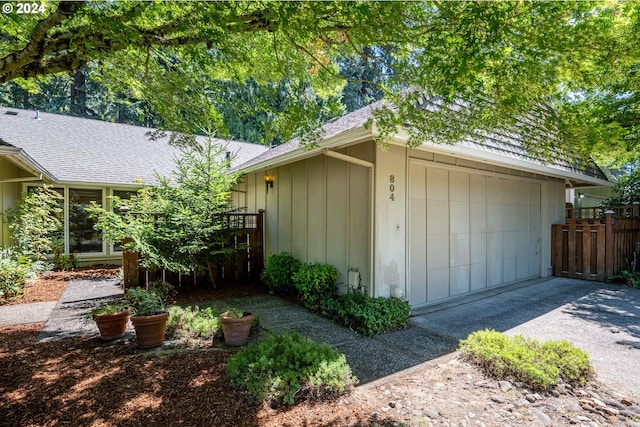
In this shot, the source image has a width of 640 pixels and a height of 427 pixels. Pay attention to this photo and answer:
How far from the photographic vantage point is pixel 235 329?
4066 millimetres

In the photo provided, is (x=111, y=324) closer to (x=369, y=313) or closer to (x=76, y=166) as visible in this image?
(x=369, y=313)

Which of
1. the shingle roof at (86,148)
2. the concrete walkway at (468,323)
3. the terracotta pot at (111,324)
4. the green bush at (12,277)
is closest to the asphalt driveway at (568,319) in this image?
the concrete walkway at (468,323)

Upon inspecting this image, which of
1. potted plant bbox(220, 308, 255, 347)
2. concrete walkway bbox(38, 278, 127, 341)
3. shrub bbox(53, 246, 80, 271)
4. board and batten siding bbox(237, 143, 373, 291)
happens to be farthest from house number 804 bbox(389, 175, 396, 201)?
shrub bbox(53, 246, 80, 271)

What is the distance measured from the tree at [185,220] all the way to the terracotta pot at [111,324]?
6.41ft

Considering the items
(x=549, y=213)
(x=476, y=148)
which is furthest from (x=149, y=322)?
(x=549, y=213)

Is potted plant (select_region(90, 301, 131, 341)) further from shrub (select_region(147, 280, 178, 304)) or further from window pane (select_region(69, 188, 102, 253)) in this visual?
window pane (select_region(69, 188, 102, 253))

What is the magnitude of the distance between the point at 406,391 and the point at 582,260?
26.2ft

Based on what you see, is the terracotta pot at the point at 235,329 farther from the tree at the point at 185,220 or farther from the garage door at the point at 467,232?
the garage door at the point at 467,232

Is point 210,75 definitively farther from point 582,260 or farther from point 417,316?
point 582,260

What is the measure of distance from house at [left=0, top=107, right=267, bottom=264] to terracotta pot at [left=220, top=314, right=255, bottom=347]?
16.3 ft

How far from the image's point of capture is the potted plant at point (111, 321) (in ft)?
13.6

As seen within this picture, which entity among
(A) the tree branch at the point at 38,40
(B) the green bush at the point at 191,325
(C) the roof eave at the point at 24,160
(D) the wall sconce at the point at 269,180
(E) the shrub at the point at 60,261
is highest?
(A) the tree branch at the point at 38,40

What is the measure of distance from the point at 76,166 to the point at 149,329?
8596 mm

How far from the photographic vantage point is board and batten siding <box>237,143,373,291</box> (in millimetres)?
5320
